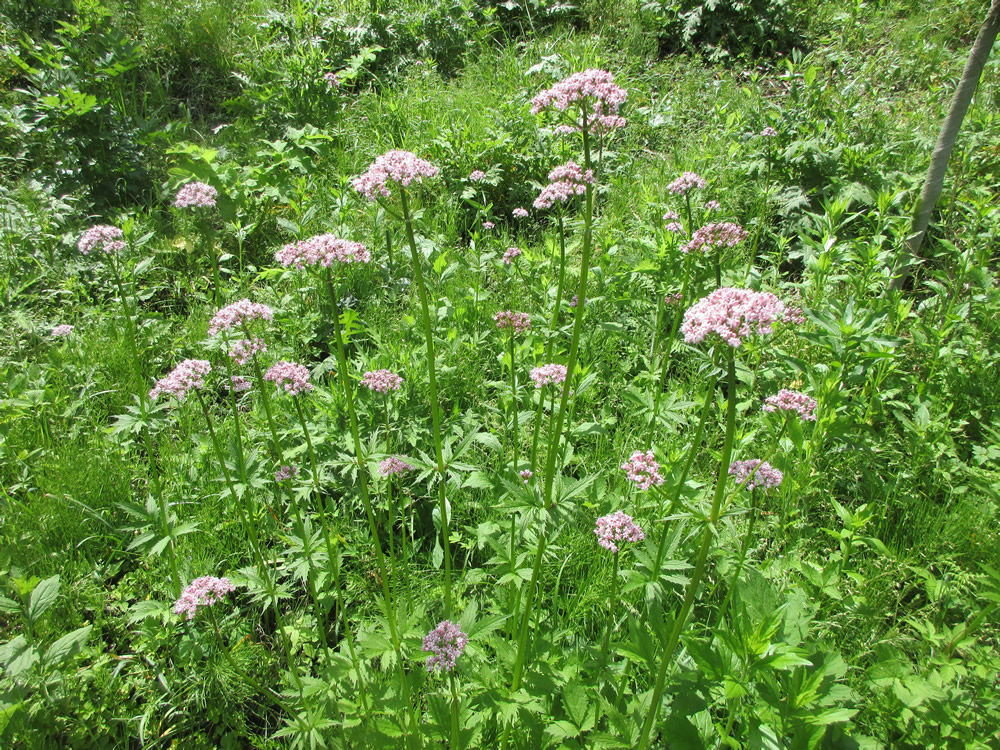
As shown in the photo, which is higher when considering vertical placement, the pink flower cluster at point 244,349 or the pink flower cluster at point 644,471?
the pink flower cluster at point 244,349

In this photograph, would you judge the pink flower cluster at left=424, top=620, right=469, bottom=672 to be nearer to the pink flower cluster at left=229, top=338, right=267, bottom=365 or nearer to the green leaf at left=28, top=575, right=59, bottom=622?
the pink flower cluster at left=229, top=338, right=267, bottom=365

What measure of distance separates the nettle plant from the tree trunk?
144 cm

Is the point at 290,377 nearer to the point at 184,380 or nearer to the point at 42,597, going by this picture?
the point at 184,380

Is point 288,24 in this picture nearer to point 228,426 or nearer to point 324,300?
point 324,300

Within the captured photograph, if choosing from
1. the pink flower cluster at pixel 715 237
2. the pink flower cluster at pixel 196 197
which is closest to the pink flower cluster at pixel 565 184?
the pink flower cluster at pixel 715 237

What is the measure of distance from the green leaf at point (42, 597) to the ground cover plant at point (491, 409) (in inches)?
0.6

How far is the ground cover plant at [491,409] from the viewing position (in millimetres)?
2039

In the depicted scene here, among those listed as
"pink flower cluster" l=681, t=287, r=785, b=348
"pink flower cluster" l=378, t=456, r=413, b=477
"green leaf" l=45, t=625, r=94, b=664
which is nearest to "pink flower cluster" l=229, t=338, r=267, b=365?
"pink flower cluster" l=378, t=456, r=413, b=477

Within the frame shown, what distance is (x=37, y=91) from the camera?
213 inches

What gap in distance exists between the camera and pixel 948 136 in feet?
12.9

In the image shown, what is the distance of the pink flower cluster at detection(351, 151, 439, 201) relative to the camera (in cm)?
183

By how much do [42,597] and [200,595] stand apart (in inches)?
28.3

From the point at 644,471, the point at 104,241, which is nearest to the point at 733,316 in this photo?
the point at 644,471

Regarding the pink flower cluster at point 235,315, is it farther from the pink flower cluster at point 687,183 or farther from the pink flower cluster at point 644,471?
the pink flower cluster at point 687,183
